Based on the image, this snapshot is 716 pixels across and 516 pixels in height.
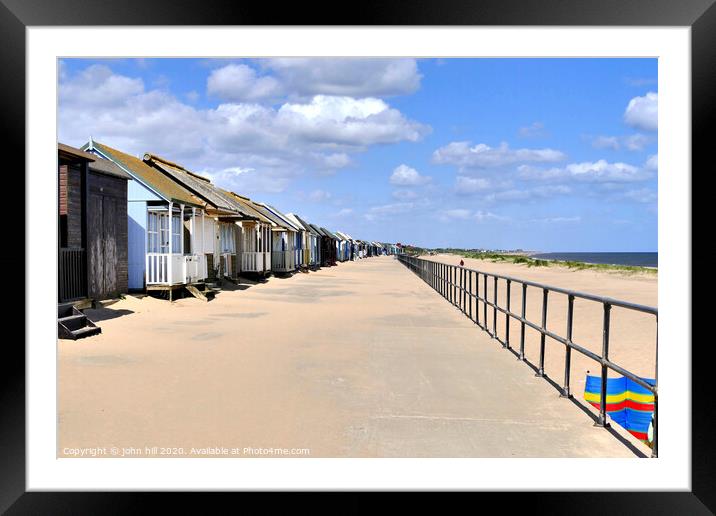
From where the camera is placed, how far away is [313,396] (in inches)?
225

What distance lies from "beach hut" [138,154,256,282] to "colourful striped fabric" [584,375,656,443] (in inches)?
577

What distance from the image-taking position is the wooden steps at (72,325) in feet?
29.0

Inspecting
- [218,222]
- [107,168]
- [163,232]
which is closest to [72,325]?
[107,168]

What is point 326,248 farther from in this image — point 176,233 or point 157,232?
point 157,232

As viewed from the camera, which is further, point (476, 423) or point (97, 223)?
point (97, 223)

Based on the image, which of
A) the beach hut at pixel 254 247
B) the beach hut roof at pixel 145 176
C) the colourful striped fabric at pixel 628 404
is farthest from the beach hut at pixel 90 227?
the beach hut at pixel 254 247

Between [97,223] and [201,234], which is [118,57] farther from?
[201,234]

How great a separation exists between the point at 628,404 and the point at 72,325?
829 cm
